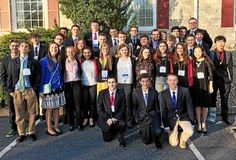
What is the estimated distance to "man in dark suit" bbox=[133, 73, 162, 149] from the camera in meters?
6.49

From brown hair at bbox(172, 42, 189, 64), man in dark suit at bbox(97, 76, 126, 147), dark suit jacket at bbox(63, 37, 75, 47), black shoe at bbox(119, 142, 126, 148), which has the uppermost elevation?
dark suit jacket at bbox(63, 37, 75, 47)

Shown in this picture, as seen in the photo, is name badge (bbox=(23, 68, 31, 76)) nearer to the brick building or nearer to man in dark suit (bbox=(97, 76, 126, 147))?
man in dark suit (bbox=(97, 76, 126, 147))

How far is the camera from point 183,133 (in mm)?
6379

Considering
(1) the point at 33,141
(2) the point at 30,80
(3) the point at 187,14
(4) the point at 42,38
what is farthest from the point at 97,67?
(3) the point at 187,14

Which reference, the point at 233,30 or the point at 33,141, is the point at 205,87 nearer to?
the point at 33,141

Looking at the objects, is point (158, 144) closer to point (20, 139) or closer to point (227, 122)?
point (227, 122)

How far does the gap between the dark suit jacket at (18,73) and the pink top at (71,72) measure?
56 cm

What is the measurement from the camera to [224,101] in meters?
7.70

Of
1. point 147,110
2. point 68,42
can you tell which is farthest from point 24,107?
point 147,110

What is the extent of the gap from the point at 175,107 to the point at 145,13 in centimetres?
967

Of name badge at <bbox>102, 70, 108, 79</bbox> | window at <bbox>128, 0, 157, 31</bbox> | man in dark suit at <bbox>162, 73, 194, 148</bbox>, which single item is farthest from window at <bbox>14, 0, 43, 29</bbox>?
man in dark suit at <bbox>162, 73, 194, 148</bbox>

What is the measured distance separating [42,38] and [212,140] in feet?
22.6

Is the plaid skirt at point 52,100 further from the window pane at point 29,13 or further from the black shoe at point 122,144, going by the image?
the window pane at point 29,13

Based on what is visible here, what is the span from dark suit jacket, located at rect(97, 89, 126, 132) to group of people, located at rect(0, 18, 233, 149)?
0.06 ft
